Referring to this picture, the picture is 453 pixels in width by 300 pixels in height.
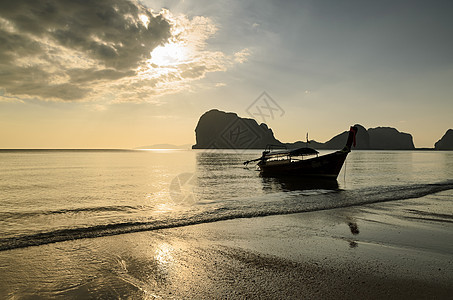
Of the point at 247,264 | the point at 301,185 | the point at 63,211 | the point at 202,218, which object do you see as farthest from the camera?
the point at 301,185

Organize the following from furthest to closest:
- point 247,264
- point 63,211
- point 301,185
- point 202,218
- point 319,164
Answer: point 319,164 → point 301,185 → point 63,211 → point 202,218 → point 247,264

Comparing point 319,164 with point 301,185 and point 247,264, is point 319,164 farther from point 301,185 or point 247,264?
point 247,264

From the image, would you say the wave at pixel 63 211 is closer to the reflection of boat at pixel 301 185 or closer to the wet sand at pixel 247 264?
the wet sand at pixel 247 264

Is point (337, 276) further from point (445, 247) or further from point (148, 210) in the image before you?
point (148, 210)

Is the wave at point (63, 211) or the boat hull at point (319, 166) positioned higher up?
the boat hull at point (319, 166)

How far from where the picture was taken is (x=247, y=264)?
645 centimetres

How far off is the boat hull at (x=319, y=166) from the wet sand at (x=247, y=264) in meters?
21.3

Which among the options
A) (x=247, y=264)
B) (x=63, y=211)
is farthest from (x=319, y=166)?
(x=247, y=264)

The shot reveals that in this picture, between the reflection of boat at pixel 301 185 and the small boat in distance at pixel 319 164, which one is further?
the small boat in distance at pixel 319 164

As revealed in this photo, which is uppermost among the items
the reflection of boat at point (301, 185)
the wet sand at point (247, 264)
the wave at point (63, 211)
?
the wet sand at point (247, 264)

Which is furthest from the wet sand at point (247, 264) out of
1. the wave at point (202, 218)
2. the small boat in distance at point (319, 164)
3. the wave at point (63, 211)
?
the small boat in distance at point (319, 164)

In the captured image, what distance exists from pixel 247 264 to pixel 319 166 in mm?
28070

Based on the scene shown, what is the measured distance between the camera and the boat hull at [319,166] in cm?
3116

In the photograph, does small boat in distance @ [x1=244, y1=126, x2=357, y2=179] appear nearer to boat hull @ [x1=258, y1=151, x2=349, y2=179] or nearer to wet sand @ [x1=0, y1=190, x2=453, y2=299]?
boat hull @ [x1=258, y1=151, x2=349, y2=179]
